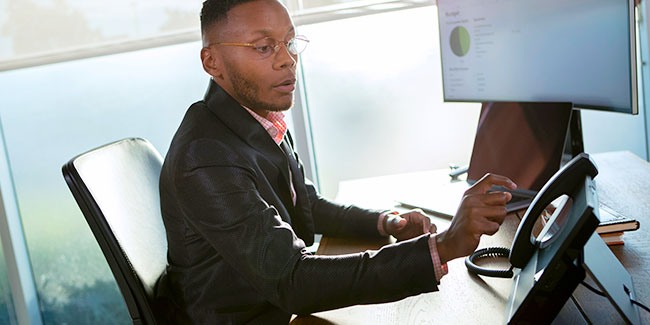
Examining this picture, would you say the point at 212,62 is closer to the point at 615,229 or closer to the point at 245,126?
the point at 245,126

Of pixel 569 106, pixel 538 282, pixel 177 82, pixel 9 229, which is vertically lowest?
pixel 9 229

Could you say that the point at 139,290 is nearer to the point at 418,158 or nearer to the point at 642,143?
the point at 418,158

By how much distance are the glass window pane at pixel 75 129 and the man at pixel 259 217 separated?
128 cm

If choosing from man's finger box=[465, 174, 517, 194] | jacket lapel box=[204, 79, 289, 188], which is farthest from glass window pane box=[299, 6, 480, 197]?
man's finger box=[465, 174, 517, 194]

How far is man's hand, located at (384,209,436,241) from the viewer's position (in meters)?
1.37

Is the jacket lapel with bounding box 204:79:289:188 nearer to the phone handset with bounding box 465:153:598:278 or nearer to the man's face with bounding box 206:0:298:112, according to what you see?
the man's face with bounding box 206:0:298:112

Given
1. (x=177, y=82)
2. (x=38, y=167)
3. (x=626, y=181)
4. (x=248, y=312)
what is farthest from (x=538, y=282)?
(x=38, y=167)

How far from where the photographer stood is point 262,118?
1.39 metres

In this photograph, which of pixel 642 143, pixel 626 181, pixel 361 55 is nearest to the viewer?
pixel 626 181

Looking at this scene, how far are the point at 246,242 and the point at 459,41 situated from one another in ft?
3.80

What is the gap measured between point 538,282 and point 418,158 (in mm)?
1948

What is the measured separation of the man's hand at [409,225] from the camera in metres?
1.37

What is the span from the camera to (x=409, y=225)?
1.40m

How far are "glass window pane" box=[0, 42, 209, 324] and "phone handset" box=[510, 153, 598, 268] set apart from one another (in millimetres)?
1938
